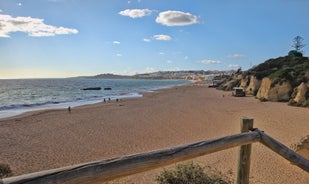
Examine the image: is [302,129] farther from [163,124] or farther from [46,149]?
[46,149]

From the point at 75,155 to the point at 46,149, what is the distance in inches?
62.0

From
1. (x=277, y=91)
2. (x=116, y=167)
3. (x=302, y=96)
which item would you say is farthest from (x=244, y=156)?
(x=277, y=91)

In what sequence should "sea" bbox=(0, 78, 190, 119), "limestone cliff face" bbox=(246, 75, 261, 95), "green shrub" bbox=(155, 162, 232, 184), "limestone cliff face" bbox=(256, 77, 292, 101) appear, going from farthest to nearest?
"limestone cliff face" bbox=(246, 75, 261, 95), "sea" bbox=(0, 78, 190, 119), "limestone cliff face" bbox=(256, 77, 292, 101), "green shrub" bbox=(155, 162, 232, 184)

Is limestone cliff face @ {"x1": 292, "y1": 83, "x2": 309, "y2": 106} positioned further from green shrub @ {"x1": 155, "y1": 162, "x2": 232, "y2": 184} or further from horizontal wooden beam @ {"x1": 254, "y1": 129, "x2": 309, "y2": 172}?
horizontal wooden beam @ {"x1": 254, "y1": 129, "x2": 309, "y2": 172}

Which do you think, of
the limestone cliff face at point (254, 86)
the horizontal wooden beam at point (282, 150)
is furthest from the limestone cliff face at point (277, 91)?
the horizontal wooden beam at point (282, 150)

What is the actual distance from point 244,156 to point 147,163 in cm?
192

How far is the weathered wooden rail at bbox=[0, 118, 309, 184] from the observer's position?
6.34ft

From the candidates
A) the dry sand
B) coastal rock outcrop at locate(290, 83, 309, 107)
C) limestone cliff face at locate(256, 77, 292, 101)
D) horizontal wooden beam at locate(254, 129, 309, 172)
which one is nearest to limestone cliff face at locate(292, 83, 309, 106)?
coastal rock outcrop at locate(290, 83, 309, 107)

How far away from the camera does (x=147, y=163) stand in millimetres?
2488

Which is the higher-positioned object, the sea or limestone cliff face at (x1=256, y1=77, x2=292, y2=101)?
limestone cliff face at (x1=256, y1=77, x2=292, y2=101)

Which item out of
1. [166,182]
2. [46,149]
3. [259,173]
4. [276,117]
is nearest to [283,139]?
[259,173]

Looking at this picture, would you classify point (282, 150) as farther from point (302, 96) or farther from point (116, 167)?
point (302, 96)

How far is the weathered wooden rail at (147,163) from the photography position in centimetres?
193

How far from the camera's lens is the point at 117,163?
2277mm
